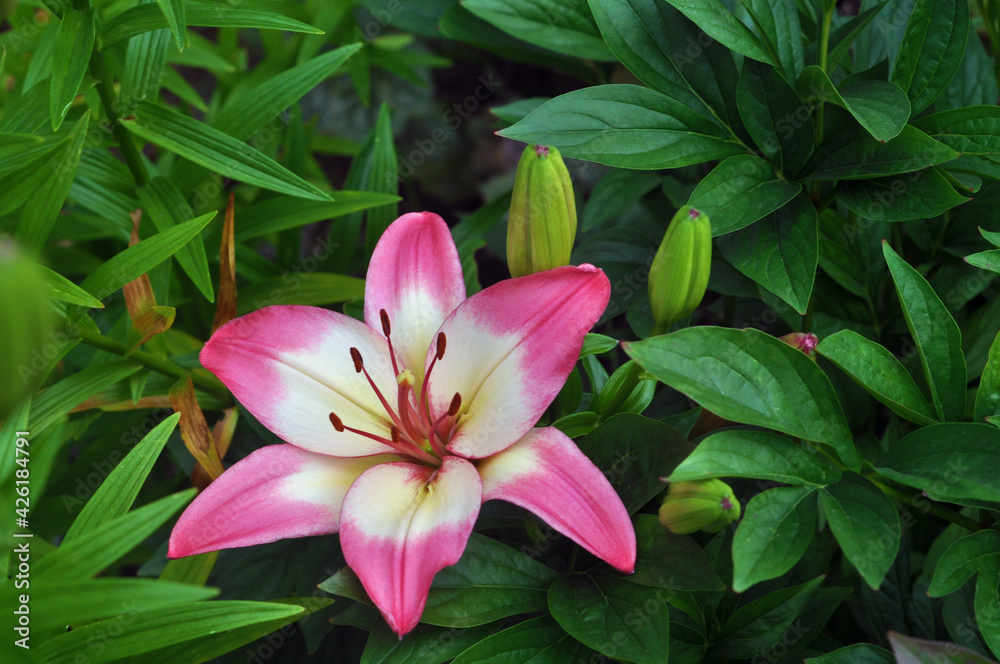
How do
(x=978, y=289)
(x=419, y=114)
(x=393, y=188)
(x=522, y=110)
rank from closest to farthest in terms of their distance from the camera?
1. (x=978, y=289)
2. (x=522, y=110)
3. (x=393, y=188)
4. (x=419, y=114)

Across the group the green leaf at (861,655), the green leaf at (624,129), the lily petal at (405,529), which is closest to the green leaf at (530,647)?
the lily petal at (405,529)

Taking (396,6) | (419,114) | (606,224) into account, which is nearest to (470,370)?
(606,224)

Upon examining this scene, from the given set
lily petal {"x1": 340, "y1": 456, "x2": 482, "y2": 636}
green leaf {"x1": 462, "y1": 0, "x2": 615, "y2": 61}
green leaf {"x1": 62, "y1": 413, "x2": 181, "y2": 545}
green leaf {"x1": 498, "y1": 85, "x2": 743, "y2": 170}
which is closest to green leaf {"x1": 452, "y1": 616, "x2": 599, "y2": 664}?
lily petal {"x1": 340, "y1": 456, "x2": 482, "y2": 636}

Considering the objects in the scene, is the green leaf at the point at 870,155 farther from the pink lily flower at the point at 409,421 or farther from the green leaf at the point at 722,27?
the pink lily flower at the point at 409,421

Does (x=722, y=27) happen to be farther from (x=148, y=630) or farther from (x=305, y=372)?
(x=148, y=630)

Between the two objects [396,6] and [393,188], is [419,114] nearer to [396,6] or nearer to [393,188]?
[396,6]

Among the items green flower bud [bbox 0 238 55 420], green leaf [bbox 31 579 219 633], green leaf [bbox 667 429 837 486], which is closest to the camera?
green flower bud [bbox 0 238 55 420]

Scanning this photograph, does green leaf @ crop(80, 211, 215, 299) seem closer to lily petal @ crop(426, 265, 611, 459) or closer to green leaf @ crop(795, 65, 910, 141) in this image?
lily petal @ crop(426, 265, 611, 459)

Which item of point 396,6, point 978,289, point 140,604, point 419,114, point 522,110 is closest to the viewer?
point 140,604
